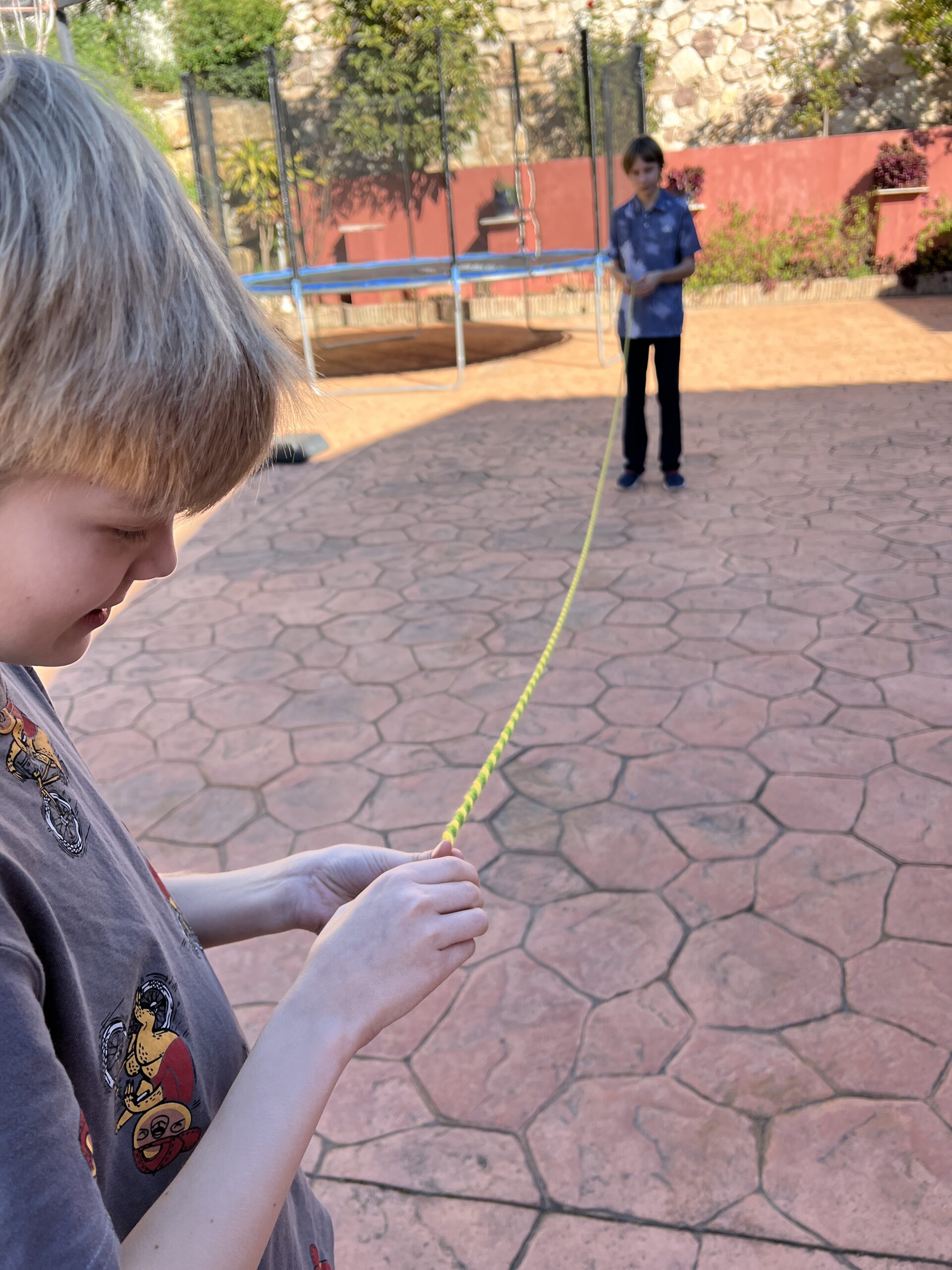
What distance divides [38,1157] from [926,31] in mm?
15200

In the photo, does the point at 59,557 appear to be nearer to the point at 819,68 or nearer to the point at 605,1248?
the point at 605,1248

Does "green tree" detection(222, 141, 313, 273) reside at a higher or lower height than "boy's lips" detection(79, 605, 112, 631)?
higher

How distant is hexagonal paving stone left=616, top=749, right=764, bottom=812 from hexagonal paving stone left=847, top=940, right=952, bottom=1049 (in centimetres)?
65

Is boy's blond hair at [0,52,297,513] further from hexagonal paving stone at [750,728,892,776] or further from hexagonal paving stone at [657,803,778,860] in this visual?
hexagonal paving stone at [750,728,892,776]

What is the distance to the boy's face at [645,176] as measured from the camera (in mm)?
4824

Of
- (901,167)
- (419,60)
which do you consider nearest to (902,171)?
(901,167)

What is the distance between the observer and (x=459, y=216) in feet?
42.0

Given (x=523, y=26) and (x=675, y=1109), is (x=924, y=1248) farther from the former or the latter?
(x=523, y=26)

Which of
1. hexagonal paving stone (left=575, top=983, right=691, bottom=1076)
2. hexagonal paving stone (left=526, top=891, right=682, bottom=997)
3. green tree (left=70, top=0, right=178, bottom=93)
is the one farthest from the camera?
green tree (left=70, top=0, right=178, bottom=93)

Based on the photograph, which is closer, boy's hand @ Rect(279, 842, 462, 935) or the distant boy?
boy's hand @ Rect(279, 842, 462, 935)

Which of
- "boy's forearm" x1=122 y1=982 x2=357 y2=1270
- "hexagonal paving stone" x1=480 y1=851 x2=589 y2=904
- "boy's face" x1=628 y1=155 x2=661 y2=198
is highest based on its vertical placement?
"boy's face" x1=628 y1=155 x2=661 y2=198

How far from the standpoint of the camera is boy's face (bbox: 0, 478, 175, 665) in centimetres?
56

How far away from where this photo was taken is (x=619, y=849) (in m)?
2.57

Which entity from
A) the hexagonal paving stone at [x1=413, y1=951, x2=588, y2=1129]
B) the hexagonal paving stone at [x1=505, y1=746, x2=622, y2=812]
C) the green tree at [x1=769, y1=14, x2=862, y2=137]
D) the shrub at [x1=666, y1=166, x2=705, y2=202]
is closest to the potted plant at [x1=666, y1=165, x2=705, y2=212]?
the shrub at [x1=666, y1=166, x2=705, y2=202]
